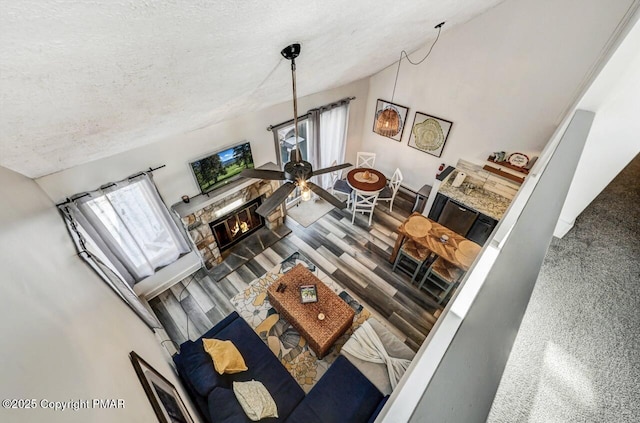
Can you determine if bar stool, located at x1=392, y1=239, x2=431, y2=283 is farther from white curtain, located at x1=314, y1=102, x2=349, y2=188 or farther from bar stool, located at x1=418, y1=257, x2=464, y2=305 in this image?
white curtain, located at x1=314, y1=102, x2=349, y2=188

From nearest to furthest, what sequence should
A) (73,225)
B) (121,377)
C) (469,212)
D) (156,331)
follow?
(121,377) → (73,225) → (156,331) → (469,212)

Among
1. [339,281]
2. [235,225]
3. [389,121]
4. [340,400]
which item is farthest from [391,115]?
[340,400]

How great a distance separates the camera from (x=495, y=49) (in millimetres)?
3703

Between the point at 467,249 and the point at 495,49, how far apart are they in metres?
2.93

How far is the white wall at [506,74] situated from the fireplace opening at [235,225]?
343 centimetres

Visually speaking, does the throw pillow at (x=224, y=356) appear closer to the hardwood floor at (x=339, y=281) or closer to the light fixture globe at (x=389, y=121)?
the hardwood floor at (x=339, y=281)

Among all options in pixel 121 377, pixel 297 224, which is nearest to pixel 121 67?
pixel 121 377

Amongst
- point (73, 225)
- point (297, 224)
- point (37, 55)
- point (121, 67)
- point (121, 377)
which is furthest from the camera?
point (297, 224)

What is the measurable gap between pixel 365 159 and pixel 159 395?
5.16m

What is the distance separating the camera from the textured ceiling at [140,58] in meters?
0.86

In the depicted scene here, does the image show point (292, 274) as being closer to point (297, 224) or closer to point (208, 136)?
point (297, 224)

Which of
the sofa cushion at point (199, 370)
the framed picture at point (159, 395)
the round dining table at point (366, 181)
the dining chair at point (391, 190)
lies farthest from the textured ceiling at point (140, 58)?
the dining chair at point (391, 190)

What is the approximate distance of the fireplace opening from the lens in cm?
425

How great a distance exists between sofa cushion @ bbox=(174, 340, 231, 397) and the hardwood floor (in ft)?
2.70
